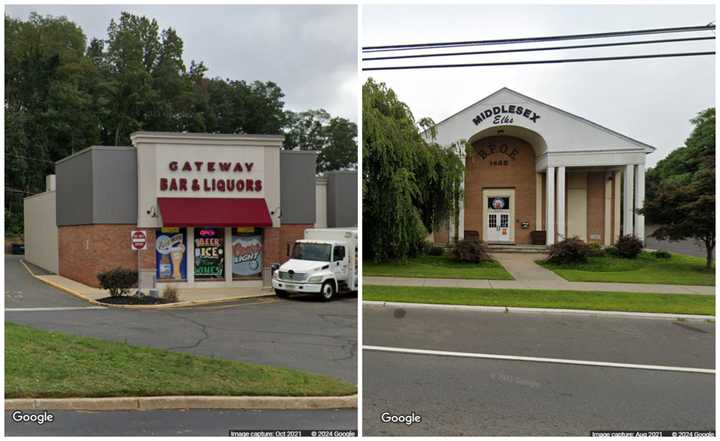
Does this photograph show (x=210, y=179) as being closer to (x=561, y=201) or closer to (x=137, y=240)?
(x=137, y=240)

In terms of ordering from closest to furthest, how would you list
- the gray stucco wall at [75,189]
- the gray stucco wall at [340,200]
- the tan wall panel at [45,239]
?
the gray stucco wall at [75,189] → the tan wall panel at [45,239] → the gray stucco wall at [340,200]

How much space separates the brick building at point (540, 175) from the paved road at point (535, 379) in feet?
41.1

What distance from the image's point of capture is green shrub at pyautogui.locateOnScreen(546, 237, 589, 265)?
17.3m

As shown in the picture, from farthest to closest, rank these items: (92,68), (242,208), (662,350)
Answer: (242,208), (92,68), (662,350)

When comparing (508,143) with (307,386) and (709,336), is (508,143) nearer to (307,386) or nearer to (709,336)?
(709,336)

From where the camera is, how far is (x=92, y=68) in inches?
568

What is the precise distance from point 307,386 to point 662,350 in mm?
5340

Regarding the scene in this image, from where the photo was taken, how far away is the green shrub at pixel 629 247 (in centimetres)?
1886

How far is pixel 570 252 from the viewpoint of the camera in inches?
679

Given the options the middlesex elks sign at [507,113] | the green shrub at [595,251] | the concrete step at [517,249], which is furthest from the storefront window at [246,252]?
the green shrub at [595,251]

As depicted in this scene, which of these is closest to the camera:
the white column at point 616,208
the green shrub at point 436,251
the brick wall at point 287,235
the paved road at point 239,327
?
the paved road at point 239,327

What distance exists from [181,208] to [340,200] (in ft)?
19.9

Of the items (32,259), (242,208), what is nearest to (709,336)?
(242,208)

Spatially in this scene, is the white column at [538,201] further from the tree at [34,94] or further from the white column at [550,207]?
the tree at [34,94]
